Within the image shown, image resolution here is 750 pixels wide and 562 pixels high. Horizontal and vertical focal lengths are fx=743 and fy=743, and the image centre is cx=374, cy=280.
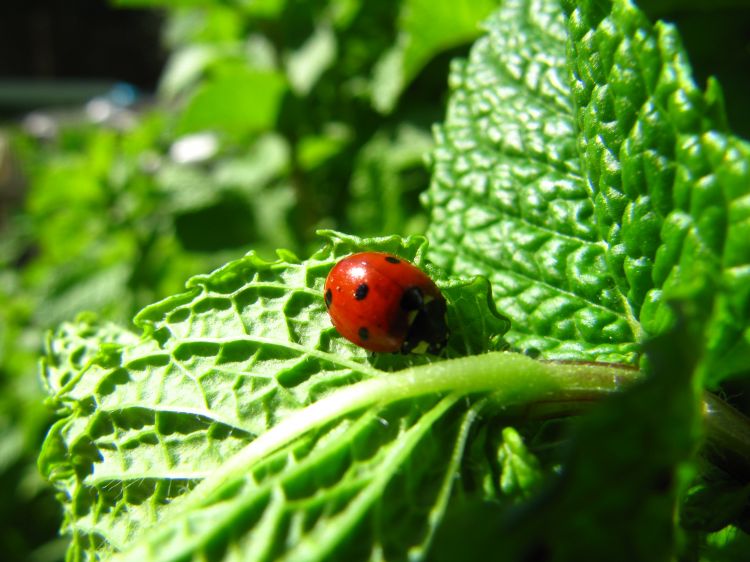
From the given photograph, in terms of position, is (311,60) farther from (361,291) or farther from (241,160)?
(361,291)

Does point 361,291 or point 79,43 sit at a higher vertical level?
point 361,291

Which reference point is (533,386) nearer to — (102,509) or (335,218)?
(102,509)

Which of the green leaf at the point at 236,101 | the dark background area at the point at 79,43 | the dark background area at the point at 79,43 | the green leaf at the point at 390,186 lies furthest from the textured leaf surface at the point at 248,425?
the dark background area at the point at 79,43

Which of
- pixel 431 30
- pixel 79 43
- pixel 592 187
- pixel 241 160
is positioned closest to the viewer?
pixel 592 187

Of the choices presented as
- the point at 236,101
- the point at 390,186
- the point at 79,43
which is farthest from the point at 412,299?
the point at 79,43

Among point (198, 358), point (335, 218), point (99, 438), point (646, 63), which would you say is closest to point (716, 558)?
point (646, 63)

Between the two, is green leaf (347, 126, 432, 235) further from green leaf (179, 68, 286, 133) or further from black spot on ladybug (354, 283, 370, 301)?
black spot on ladybug (354, 283, 370, 301)

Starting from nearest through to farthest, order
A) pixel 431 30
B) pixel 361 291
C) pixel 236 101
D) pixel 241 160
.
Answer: pixel 361 291
pixel 431 30
pixel 236 101
pixel 241 160
